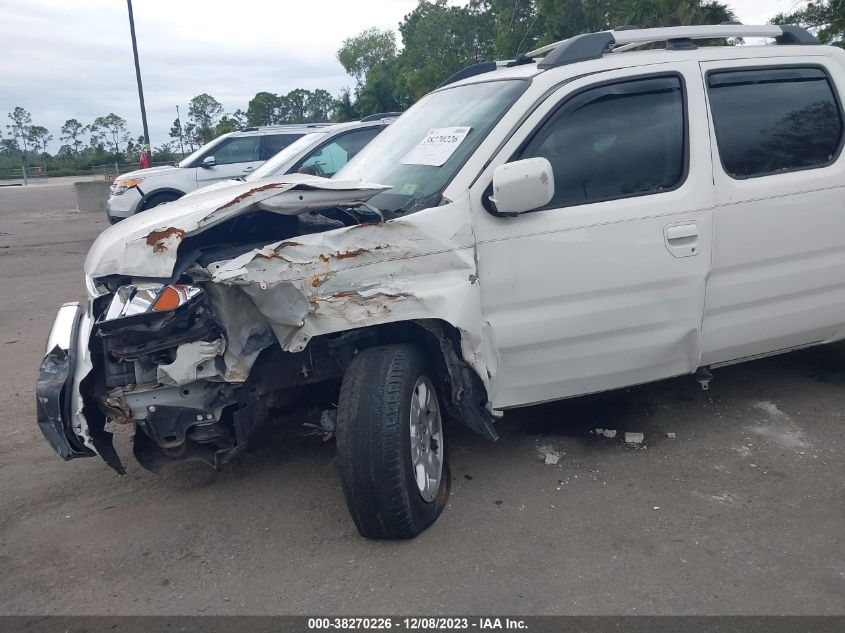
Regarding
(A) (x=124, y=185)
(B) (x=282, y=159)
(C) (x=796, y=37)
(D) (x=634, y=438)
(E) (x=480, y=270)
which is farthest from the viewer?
(A) (x=124, y=185)

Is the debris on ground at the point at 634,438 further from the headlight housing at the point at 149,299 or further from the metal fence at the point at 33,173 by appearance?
the metal fence at the point at 33,173

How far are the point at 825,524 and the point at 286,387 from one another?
7.91ft

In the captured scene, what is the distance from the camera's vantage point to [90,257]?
3502 mm

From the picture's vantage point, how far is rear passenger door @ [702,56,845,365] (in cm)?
383

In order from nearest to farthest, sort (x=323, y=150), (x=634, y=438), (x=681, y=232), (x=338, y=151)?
(x=681, y=232)
(x=634, y=438)
(x=323, y=150)
(x=338, y=151)

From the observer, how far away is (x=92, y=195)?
21.7 m

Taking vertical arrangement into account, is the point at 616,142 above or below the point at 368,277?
above

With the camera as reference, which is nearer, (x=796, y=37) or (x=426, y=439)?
(x=426, y=439)

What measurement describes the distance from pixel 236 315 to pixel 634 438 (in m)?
2.24

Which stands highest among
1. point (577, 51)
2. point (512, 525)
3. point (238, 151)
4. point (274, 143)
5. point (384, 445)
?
point (577, 51)

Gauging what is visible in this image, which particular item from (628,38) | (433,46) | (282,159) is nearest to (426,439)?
(628,38)

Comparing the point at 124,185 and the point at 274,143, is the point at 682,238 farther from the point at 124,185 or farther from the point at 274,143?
the point at 124,185

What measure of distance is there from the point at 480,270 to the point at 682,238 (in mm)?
1042

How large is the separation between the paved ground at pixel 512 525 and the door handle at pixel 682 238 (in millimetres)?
1066
